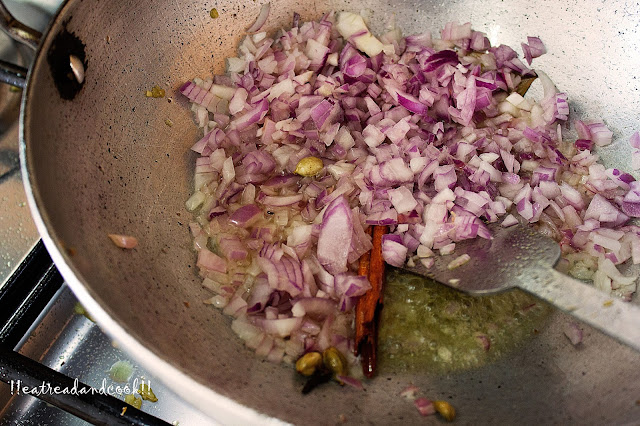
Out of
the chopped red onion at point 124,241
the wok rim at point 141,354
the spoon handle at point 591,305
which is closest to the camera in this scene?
the wok rim at point 141,354

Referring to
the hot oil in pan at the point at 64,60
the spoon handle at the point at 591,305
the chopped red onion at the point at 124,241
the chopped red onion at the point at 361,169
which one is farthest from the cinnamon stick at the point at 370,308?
the hot oil in pan at the point at 64,60

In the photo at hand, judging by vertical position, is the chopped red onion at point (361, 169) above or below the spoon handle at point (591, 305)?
above

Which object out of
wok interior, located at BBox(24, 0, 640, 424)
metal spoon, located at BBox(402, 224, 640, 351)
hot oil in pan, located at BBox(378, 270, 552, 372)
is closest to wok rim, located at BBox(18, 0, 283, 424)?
wok interior, located at BBox(24, 0, 640, 424)

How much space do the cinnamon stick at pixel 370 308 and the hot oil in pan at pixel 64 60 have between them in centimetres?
55

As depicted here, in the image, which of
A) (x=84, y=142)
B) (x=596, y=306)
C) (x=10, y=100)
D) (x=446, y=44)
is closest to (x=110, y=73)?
(x=84, y=142)

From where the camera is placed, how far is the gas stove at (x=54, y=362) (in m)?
0.78

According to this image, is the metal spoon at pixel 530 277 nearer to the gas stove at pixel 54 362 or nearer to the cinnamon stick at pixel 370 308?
the cinnamon stick at pixel 370 308

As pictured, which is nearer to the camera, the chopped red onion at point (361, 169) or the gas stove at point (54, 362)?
the gas stove at point (54, 362)

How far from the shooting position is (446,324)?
0.92 metres

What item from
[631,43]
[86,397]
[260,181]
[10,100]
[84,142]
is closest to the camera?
[86,397]

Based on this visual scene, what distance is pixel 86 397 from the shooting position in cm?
78

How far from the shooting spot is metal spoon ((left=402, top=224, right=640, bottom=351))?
0.77 meters

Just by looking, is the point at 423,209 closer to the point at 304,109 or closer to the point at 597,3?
the point at 304,109

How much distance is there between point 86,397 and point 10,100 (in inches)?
35.0
